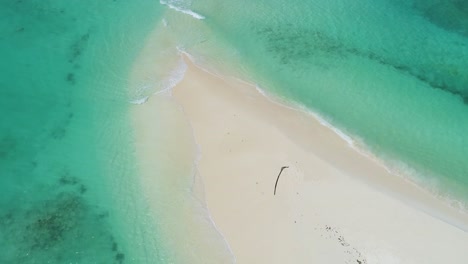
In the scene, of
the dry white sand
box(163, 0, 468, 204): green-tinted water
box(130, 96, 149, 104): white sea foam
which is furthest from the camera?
box(130, 96, 149, 104): white sea foam

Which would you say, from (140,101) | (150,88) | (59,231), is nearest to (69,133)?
(140,101)

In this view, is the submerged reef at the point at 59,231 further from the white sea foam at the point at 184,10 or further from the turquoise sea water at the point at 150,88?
the white sea foam at the point at 184,10

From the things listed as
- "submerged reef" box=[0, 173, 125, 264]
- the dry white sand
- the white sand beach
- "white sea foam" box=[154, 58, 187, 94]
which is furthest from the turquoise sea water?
the dry white sand

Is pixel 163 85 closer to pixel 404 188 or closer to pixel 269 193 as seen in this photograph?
pixel 269 193

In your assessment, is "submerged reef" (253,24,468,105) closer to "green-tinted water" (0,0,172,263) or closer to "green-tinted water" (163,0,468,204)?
"green-tinted water" (163,0,468,204)

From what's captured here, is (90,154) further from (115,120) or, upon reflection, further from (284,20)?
(284,20)

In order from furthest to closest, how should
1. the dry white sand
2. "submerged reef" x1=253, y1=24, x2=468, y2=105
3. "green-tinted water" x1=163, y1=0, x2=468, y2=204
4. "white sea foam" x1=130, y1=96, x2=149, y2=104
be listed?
1. "submerged reef" x1=253, y1=24, x2=468, y2=105
2. "white sea foam" x1=130, y1=96, x2=149, y2=104
3. "green-tinted water" x1=163, y1=0, x2=468, y2=204
4. the dry white sand
